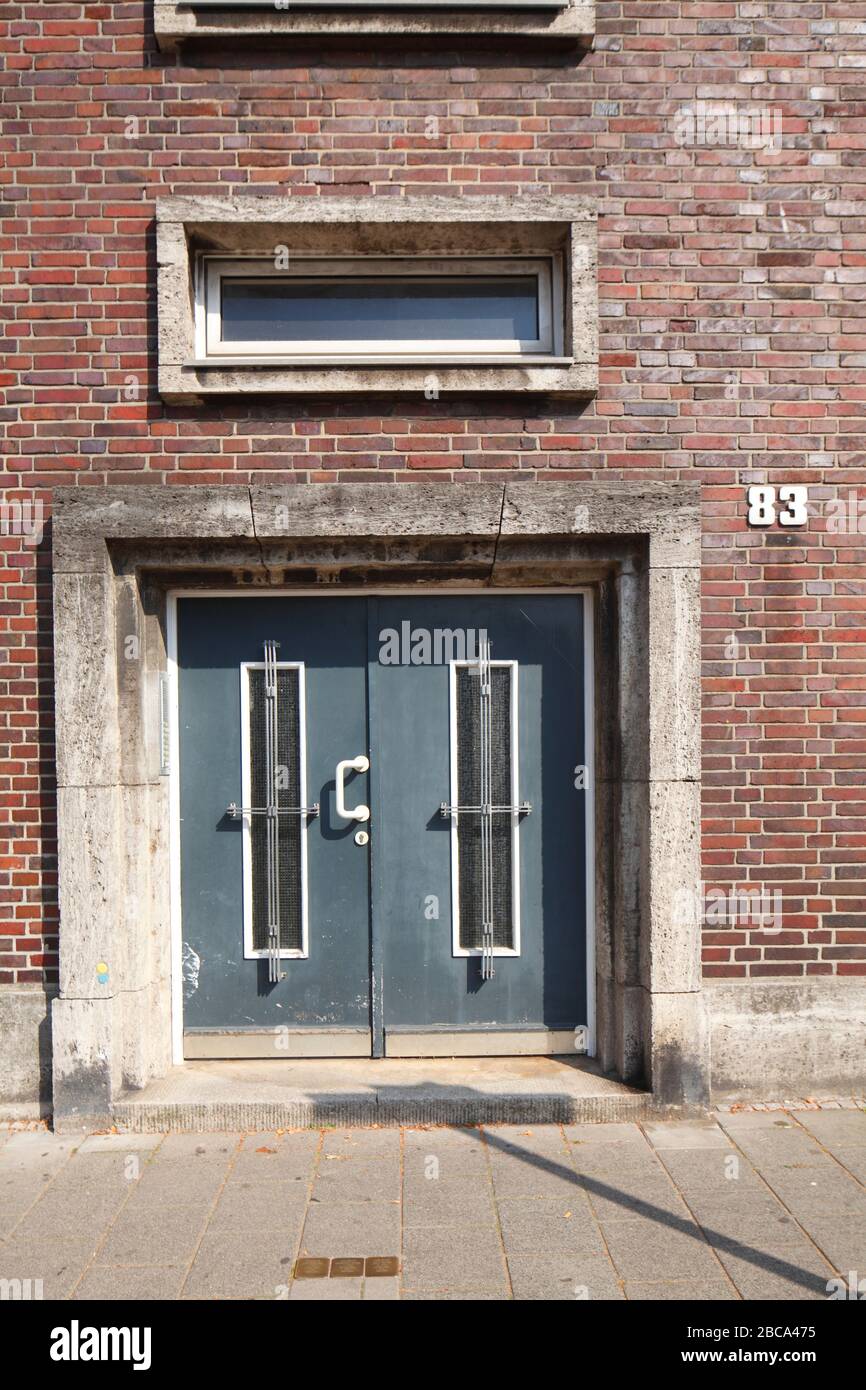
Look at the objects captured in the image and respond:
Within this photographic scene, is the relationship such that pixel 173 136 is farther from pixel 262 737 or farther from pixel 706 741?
pixel 706 741

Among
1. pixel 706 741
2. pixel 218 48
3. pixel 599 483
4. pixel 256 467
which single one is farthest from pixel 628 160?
pixel 706 741

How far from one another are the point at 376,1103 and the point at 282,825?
54.8 inches

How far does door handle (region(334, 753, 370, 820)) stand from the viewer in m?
4.89

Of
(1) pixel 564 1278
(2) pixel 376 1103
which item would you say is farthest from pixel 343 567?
(1) pixel 564 1278

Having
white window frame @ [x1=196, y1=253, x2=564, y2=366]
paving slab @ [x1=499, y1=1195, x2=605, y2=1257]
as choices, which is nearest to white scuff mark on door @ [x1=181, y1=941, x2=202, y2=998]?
paving slab @ [x1=499, y1=1195, x2=605, y2=1257]

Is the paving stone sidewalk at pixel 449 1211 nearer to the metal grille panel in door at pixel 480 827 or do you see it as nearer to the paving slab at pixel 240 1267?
the paving slab at pixel 240 1267

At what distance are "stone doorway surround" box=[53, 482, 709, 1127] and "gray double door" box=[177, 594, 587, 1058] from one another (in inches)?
11.8

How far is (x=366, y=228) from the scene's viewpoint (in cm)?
467

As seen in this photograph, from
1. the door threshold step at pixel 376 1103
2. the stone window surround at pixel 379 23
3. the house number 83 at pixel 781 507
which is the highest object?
the stone window surround at pixel 379 23

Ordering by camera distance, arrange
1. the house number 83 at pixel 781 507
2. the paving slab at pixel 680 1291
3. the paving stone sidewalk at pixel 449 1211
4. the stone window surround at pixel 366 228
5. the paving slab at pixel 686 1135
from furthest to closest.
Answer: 1. the house number 83 at pixel 781 507
2. the stone window surround at pixel 366 228
3. the paving slab at pixel 686 1135
4. the paving stone sidewalk at pixel 449 1211
5. the paving slab at pixel 680 1291

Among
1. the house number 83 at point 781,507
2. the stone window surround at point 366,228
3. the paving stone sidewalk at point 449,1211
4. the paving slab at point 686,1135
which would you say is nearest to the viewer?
the paving stone sidewalk at point 449,1211

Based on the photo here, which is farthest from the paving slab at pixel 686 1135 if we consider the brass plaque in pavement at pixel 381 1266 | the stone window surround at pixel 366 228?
the stone window surround at pixel 366 228

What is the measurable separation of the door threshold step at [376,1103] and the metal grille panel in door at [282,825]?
724 millimetres

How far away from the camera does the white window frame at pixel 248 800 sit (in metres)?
4.96
